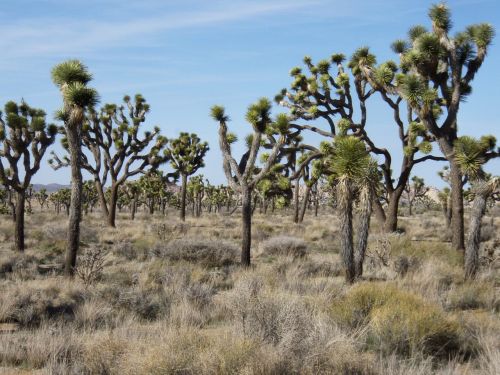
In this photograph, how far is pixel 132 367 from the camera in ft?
16.0

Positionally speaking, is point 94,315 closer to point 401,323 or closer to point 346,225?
point 401,323

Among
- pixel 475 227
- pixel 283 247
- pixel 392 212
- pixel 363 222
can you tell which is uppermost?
pixel 392 212

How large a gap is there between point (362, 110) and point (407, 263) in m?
9.11

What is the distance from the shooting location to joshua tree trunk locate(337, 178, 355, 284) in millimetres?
10844

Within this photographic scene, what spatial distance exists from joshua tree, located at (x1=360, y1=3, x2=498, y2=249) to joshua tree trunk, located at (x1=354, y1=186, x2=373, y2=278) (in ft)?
17.3

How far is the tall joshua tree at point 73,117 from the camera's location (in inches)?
469

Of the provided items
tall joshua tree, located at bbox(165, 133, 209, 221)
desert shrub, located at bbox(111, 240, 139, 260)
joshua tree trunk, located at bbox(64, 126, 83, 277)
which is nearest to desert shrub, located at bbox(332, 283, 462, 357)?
joshua tree trunk, located at bbox(64, 126, 83, 277)

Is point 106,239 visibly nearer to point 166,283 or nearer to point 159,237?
point 159,237

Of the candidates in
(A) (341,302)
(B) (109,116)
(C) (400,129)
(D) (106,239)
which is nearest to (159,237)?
(D) (106,239)

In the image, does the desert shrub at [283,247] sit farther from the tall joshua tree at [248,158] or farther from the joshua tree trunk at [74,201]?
the joshua tree trunk at [74,201]

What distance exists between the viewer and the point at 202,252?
14.8 metres

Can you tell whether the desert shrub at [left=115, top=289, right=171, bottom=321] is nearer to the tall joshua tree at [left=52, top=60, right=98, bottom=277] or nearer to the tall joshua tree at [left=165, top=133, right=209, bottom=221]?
the tall joshua tree at [left=52, top=60, right=98, bottom=277]

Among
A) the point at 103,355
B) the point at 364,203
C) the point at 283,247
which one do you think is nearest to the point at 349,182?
the point at 364,203

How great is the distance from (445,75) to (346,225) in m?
8.12
